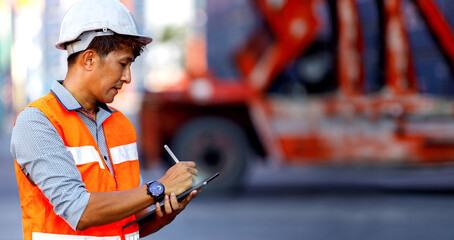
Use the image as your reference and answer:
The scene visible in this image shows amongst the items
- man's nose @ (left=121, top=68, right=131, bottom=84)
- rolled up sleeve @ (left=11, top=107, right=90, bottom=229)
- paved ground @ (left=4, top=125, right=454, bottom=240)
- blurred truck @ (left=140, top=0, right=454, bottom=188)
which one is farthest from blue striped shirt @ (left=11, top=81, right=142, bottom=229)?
blurred truck @ (left=140, top=0, right=454, bottom=188)

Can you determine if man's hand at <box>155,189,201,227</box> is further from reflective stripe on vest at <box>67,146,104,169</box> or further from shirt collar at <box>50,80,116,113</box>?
shirt collar at <box>50,80,116,113</box>

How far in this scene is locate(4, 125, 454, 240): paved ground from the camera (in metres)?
6.55

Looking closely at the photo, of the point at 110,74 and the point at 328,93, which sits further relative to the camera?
the point at 328,93

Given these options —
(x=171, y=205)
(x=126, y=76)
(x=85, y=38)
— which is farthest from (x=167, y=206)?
(x=85, y=38)

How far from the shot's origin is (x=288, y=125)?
8.67 meters

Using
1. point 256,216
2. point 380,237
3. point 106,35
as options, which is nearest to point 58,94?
point 106,35

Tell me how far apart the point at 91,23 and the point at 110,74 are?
0.16 m

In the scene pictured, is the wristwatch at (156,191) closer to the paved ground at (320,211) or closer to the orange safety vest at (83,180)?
the orange safety vest at (83,180)

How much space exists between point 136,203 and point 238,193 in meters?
7.23

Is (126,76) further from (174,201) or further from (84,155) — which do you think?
(174,201)

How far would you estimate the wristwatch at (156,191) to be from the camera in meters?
1.93

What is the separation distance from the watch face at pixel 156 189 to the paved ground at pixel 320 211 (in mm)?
4481

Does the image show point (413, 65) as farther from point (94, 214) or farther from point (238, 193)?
point (94, 214)

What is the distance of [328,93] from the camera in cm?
872
